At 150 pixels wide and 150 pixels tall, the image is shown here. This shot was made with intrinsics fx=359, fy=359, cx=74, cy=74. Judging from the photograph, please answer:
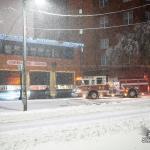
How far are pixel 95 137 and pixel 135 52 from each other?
38135 millimetres

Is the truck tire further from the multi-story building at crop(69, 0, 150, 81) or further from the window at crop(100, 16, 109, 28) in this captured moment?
the window at crop(100, 16, 109, 28)

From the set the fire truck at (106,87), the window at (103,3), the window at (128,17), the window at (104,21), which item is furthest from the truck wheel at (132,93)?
the window at (103,3)

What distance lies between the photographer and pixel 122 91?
37875mm

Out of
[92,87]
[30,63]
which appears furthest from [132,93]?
[30,63]

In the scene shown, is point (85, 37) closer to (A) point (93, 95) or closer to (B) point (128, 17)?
(B) point (128, 17)

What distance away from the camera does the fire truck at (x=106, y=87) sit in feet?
119

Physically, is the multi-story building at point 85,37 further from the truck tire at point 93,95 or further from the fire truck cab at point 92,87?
the truck tire at point 93,95

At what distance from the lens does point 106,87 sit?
1443 inches

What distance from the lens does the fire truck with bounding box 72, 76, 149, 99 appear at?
36.2m

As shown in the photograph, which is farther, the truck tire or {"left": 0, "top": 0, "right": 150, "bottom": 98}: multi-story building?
{"left": 0, "top": 0, "right": 150, "bottom": 98}: multi-story building

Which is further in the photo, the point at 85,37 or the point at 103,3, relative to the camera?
the point at 85,37

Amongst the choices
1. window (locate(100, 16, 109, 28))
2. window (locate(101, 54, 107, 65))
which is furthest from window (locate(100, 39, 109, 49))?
window (locate(100, 16, 109, 28))

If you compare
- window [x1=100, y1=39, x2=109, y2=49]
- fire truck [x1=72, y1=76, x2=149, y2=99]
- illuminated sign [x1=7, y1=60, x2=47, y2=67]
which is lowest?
fire truck [x1=72, y1=76, x2=149, y2=99]

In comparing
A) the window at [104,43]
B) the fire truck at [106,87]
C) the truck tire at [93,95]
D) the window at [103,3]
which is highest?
the window at [103,3]
